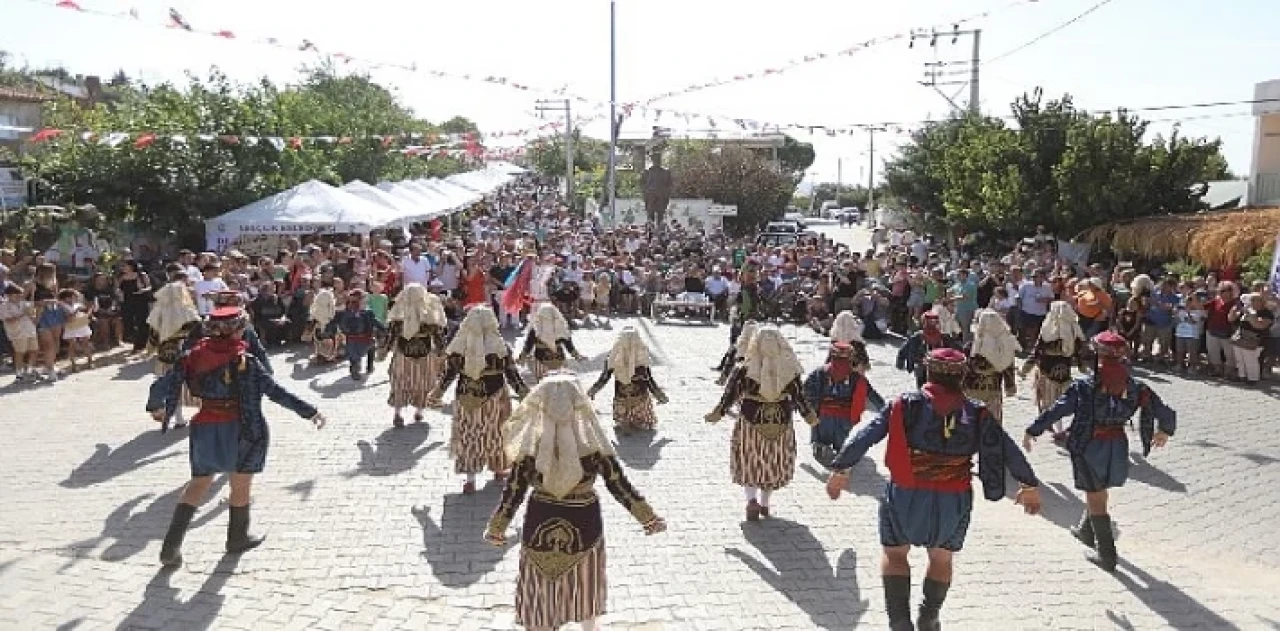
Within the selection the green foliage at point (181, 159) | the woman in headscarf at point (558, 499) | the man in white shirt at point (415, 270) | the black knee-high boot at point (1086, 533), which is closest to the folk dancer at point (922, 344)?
the black knee-high boot at point (1086, 533)

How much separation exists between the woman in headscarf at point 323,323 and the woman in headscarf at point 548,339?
424 centimetres

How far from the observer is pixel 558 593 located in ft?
16.0

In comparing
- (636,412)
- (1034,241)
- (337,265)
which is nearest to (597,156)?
(1034,241)

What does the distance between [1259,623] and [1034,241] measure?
708 inches

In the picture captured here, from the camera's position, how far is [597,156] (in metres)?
83.5

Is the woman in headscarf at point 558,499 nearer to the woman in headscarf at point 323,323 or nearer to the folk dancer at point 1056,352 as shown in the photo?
the folk dancer at point 1056,352

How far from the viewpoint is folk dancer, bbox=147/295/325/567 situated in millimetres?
6367

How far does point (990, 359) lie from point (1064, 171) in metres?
14.0

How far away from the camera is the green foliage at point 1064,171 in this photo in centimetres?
2106

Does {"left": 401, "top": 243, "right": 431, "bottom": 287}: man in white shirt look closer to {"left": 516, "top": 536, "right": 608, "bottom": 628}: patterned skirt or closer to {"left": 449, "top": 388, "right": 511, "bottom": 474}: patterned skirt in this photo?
{"left": 449, "top": 388, "right": 511, "bottom": 474}: patterned skirt

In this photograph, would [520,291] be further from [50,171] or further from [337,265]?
[50,171]

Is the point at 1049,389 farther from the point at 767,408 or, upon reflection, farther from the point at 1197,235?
the point at 1197,235

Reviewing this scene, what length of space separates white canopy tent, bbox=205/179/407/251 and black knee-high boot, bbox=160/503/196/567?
13089 millimetres

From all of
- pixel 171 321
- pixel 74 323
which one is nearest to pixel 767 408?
pixel 171 321
